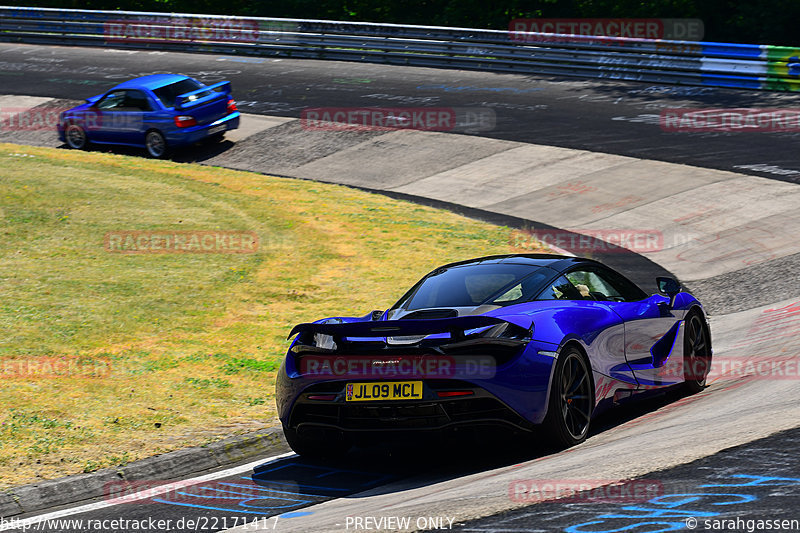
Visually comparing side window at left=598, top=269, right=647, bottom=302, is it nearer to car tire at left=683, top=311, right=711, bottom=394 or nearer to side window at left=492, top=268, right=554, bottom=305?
car tire at left=683, top=311, right=711, bottom=394

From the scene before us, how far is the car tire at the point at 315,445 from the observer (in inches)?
263

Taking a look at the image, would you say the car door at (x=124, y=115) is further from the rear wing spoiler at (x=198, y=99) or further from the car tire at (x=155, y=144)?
the rear wing spoiler at (x=198, y=99)

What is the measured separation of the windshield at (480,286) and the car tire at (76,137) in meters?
17.4

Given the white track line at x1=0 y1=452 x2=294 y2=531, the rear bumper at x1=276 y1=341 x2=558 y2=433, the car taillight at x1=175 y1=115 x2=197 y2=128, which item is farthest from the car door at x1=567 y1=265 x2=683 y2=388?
the car taillight at x1=175 y1=115 x2=197 y2=128

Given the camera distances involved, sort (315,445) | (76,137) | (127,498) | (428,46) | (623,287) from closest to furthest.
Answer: (127,498), (315,445), (623,287), (76,137), (428,46)

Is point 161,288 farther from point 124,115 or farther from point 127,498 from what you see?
point 124,115

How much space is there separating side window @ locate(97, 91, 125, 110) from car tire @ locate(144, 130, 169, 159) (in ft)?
3.01

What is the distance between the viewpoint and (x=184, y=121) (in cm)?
2173

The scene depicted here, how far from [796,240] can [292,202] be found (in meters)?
8.62

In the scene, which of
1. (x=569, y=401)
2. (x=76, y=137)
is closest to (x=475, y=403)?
(x=569, y=401)

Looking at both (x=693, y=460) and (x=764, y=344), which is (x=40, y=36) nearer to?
(x=764, y=344)

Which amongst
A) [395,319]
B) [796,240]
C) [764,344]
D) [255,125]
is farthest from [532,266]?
[255,125]

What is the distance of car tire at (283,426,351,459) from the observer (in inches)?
263

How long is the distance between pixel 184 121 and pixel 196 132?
0.36 meters
